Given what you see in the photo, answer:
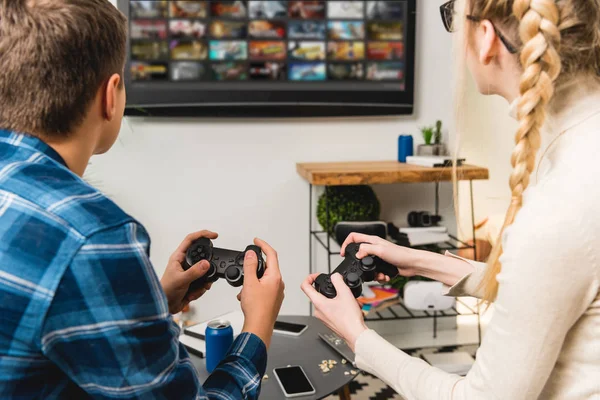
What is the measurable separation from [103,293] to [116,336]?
0.05m

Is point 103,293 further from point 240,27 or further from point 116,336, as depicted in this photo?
point 240,27

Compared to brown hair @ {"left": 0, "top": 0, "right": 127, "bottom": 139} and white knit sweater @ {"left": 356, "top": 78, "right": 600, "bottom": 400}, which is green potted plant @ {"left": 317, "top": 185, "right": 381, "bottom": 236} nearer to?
white knit sweater @ {"left": 356, "top": 78, "right": 600, "bottom": 400}

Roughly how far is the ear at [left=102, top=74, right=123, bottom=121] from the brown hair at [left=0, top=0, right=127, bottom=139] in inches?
0.9

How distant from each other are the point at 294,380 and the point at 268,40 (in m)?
1.57

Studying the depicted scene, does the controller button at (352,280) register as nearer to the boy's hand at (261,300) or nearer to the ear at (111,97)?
the boy's hand at (261,300)

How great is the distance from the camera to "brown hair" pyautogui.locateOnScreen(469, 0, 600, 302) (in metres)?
0.76

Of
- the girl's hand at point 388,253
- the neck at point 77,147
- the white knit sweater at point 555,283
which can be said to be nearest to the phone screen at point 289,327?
the girl's hand at point 388,253

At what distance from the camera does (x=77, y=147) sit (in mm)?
721

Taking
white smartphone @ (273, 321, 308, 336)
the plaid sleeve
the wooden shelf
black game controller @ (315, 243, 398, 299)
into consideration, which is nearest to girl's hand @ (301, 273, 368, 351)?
black game controller @ (315, 243, 398, 299)

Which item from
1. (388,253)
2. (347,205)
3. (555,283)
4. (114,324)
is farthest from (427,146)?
(114,324)

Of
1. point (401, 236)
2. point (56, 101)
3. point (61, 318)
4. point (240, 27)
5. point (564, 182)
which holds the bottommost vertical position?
point (401, 236)

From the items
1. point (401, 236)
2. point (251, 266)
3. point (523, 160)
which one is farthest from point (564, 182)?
point (401, 236)

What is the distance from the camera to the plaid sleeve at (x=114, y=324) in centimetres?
60

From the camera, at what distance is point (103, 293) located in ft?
1.99
